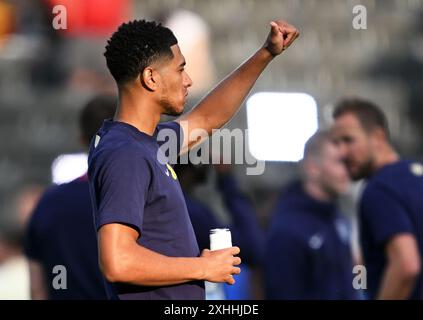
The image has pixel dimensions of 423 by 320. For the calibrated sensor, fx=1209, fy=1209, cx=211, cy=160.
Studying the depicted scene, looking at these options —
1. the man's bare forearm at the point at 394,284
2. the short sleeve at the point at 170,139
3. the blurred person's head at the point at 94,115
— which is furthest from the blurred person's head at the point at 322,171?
the short sleeve at the point at 170,139

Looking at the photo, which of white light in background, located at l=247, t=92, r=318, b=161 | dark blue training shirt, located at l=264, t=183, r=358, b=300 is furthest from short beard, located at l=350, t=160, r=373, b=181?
white light in background, located at l=247, t=92, r=318, b=161

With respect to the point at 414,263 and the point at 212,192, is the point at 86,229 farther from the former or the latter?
the point at 212,192

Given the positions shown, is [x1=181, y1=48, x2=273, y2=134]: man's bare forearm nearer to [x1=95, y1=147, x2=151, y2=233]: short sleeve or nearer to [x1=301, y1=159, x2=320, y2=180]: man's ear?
→ [x1=95, y1=147, x2=151, y2=233]: short sleeve

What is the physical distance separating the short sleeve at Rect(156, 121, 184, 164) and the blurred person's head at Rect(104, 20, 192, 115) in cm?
22

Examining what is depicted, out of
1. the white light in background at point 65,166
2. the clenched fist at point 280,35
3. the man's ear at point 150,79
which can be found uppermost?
the white light in background at point 65,166

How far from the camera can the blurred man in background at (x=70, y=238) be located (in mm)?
5164

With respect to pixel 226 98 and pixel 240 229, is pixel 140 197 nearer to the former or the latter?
pixel 226 98

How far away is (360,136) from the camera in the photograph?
6.37m

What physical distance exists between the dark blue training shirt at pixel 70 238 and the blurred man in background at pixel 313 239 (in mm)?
Answer: 1761

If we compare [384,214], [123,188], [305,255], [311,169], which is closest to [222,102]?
[123,188]

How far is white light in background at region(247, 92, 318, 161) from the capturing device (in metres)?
8.12

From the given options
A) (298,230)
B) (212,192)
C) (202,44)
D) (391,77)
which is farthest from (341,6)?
(298,230)

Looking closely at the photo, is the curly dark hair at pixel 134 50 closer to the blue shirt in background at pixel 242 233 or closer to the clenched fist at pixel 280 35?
the clenched fist at pixel 280 35

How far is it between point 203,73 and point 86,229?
3629 millimetres
